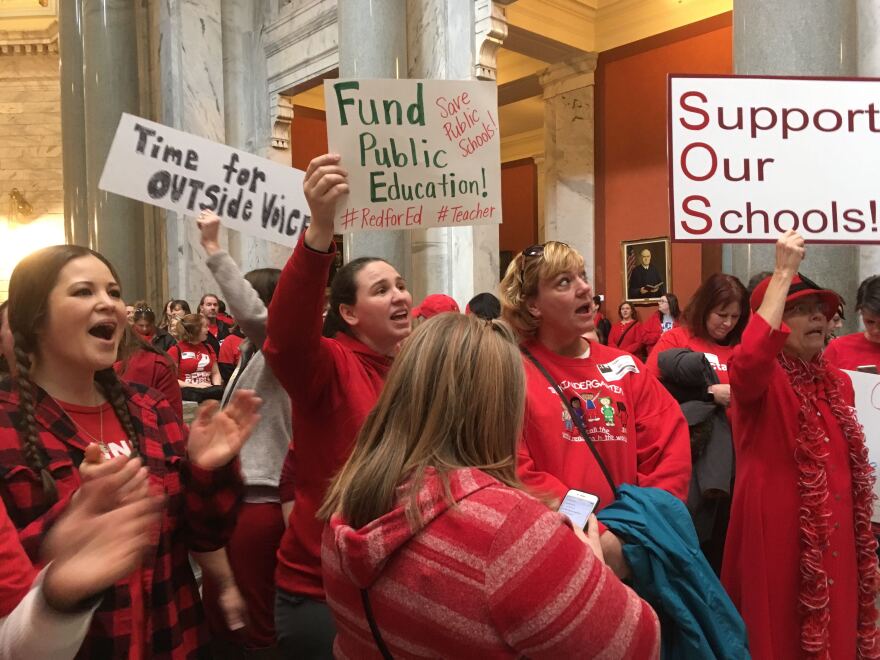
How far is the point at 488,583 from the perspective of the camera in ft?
3.36

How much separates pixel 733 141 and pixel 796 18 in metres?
1.79

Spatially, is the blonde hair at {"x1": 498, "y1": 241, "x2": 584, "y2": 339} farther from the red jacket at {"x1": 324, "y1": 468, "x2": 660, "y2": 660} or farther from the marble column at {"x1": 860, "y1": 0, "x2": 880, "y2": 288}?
the marble column at {"x1": 860, "y1": 0, "x2": 880, "y2": 288}

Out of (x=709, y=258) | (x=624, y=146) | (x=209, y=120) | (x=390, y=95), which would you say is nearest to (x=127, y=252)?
(x=209, y=120)

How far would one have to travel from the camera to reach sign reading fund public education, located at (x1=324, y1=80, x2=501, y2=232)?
2271 mm

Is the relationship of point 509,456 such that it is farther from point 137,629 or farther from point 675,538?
point 137,629

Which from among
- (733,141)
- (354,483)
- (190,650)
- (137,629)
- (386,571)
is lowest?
(190,650)

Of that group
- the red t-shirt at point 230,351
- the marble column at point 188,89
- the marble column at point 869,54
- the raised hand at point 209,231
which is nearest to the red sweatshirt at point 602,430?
the raised hand at point 209,231

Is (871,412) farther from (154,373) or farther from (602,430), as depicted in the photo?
(154,373)

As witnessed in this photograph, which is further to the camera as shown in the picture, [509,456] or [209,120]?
[209,120]

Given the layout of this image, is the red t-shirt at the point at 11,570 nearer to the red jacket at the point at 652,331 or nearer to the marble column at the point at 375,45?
the marble column at the point at 375,45

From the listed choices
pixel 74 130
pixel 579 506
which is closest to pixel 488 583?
pixel 579 506

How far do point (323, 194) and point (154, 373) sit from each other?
169 centimetres

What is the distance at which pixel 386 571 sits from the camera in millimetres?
1113

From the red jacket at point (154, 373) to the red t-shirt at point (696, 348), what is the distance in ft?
7.14
